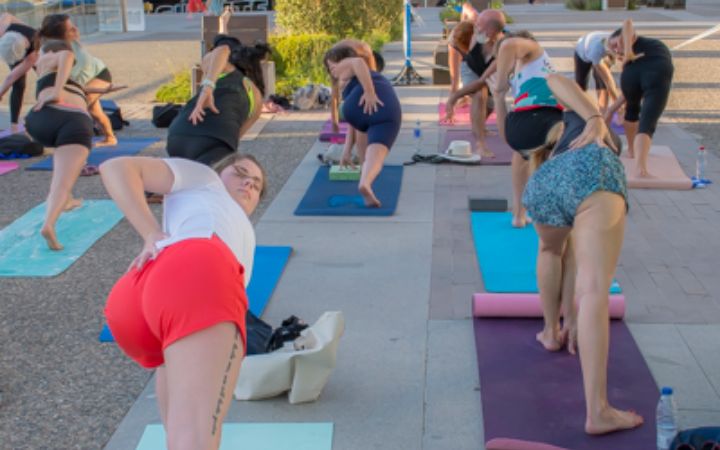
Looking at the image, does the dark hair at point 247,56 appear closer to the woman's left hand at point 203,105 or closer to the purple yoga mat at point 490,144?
the woman's left hand at point 203,105

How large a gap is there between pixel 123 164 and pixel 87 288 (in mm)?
3287

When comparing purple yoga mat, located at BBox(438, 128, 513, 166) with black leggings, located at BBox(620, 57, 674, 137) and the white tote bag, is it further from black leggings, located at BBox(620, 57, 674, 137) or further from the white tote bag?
the white tote bag

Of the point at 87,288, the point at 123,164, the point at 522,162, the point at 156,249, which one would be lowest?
the point at 87,288

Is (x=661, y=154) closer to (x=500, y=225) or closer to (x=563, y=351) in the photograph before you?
(x=500, y=225)

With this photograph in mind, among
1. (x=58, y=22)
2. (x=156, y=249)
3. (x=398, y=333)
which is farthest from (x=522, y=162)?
(x=156, y=249)

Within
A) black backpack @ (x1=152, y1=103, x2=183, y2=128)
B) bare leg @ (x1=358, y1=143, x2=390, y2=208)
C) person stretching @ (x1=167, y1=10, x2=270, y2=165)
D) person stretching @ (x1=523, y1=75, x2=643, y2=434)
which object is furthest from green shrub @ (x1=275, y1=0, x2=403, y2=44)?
person stretching @ (x1=523, y1=75, x2=643, y2=434)

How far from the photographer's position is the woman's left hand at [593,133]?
3.92 metres

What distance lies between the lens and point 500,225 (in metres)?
7.00

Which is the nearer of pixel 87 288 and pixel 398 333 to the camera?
pixel 398 333

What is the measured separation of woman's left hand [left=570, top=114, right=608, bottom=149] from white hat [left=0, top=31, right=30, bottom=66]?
8250 millimetres

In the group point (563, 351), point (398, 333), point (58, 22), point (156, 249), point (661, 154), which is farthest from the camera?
point (661, 154)

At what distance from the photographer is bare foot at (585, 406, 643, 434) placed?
3.71 metres

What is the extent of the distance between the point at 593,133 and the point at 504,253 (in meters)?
2.43

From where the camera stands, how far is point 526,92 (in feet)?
20.3
